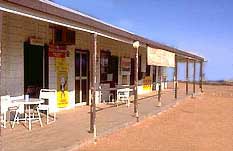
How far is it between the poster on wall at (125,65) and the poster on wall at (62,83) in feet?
21.6

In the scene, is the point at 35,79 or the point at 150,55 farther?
the point at 150,55

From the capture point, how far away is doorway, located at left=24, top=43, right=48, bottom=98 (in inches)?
448

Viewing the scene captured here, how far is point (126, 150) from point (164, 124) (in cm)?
416

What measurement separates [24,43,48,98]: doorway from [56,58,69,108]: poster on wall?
0.75 metres

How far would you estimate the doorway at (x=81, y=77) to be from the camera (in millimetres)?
14516

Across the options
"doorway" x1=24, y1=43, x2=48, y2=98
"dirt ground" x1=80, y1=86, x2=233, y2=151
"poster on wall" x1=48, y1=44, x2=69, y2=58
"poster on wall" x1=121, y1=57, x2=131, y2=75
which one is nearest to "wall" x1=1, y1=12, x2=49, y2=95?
"doorway" x1=24, y1=43, x2=48, y2=98

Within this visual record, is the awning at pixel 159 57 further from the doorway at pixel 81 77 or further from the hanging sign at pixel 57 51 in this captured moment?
the hanging sign at pixel 57 51

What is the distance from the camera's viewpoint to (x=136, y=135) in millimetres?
9992


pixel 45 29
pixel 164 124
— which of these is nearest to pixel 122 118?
pixel 164 124

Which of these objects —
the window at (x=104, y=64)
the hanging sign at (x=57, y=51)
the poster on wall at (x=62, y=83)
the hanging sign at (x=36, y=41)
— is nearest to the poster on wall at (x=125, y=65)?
the window at (x=104, y=64)

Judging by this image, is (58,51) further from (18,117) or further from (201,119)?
(201,119)

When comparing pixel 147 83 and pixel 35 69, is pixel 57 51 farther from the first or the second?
pixel 147 83

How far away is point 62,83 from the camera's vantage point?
13.4 metres

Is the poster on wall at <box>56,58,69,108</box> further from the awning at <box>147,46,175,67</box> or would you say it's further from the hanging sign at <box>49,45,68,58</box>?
the awning at <box>147,46,175,67</box>
